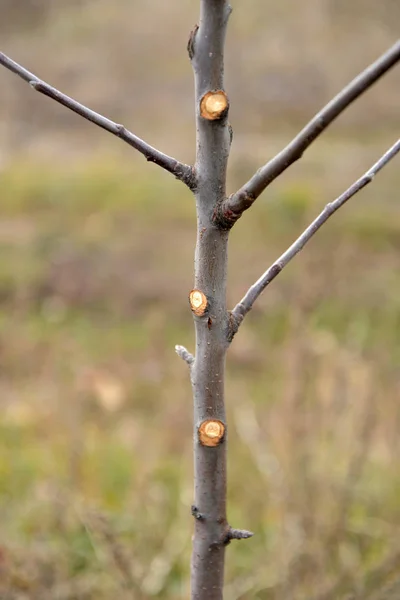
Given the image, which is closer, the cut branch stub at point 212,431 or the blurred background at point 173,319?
the cut branch stub at point 212,431

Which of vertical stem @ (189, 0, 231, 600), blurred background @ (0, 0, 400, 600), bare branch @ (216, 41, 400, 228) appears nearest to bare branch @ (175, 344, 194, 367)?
vertical stem @ (189, 0, 231, 600)

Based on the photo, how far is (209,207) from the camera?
469mm

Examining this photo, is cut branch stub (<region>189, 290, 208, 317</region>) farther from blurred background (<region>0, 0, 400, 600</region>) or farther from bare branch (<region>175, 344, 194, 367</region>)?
blurred background (<region>0, 0, 400, 600</region>)

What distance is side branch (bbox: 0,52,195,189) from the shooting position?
43 cm

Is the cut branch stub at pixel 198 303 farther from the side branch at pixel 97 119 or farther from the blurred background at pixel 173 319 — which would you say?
the blurred background at pixel 173 319

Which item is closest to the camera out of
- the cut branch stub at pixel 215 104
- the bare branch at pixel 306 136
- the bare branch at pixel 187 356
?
the bare branch at pixel 306 136

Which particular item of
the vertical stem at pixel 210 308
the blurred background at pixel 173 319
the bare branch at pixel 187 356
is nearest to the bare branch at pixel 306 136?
the vertical stem at pixel 210 308

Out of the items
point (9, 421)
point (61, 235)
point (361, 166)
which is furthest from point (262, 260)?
point (9, 421)

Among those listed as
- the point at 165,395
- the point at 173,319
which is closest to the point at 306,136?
the point at 165,395

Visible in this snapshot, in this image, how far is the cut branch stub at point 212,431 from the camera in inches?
19.9

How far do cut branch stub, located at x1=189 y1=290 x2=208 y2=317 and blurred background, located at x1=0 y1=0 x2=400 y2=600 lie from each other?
571 mm

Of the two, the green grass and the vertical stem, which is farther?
the green grass

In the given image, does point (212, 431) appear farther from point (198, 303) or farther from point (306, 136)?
point (306, 136)

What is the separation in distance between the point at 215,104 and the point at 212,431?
0.26m
